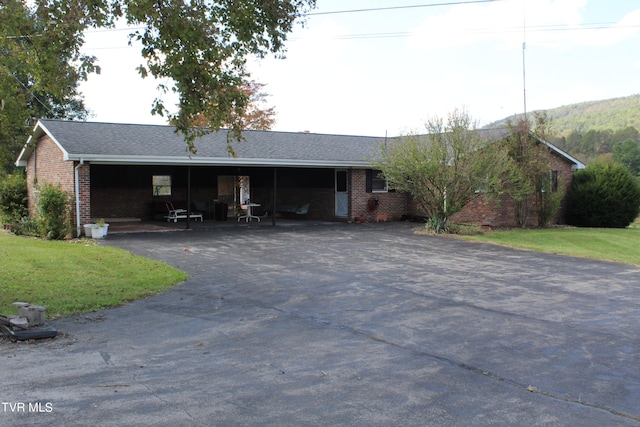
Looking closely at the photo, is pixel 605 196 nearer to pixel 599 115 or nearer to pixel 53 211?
pixel 53 211

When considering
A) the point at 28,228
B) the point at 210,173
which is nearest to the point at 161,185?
the point at 210,173

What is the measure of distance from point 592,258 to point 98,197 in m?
18.0

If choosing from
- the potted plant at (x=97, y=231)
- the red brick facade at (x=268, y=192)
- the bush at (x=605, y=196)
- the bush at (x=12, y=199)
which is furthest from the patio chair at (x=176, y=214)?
the bush at (x=605, y=196)

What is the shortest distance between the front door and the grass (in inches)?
445

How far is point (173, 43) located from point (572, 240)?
14948mm

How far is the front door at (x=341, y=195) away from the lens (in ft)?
77.2

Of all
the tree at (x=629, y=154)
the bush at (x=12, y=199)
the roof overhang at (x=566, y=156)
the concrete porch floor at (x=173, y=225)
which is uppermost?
the tree at (x=629, y=154)

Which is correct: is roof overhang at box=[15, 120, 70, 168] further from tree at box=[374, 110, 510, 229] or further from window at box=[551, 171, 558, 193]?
window at box=[551, 171, 558, 193]

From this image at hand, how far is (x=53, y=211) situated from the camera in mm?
16547

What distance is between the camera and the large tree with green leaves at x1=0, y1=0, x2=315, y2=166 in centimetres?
882

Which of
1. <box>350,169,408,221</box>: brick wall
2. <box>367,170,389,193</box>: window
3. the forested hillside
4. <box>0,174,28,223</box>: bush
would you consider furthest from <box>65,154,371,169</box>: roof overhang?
the forested hillside

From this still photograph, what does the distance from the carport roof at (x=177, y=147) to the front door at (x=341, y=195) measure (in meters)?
0.96

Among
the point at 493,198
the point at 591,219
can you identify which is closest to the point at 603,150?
the point at 591,219

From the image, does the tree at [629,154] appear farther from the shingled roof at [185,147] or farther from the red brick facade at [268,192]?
the red brick facade at [268,192]
